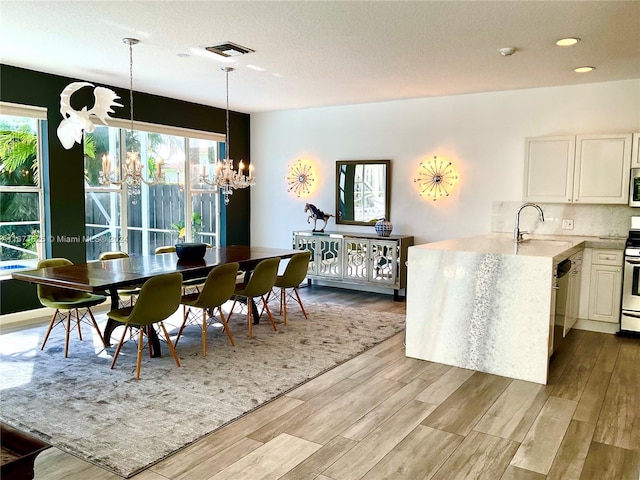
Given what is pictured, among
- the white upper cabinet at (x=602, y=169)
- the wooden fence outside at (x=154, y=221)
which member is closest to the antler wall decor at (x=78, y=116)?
the wooden fence outside at (x=154, y=221)

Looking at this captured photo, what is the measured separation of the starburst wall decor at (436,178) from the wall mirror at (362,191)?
48 cm

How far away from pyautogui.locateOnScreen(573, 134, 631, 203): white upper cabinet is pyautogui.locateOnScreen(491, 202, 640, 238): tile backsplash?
0.32 m

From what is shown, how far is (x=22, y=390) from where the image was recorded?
11.6ft

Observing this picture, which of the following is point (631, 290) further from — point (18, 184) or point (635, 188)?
point (18, 184)

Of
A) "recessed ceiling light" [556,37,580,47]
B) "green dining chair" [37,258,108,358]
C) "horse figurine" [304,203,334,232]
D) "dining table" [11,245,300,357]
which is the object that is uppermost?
"recessed ceiling light" [556,37,580,47]

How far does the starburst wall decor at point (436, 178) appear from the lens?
649 centimetres

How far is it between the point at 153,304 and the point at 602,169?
4543 millimetres

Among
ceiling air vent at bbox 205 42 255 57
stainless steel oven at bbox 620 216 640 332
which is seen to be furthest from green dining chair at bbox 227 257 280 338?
stainless steel oven at bbox 620 216 640 332

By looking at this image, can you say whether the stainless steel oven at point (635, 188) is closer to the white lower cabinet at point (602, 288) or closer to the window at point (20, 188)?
the white lower cabinet at point (602, 288)

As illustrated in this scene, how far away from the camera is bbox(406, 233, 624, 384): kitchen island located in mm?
3795

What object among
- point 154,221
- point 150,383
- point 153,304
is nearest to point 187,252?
point 153,304

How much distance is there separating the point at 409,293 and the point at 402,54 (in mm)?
2081

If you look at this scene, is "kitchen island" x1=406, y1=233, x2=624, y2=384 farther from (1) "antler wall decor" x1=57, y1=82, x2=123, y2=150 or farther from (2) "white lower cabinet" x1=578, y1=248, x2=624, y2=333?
(1) "antler wall decor" x1=57, y1=82, x2=123, y2=150

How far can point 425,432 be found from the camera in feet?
9.82
